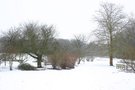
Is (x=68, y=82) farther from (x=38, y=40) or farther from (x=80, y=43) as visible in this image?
(x=80, y=43)

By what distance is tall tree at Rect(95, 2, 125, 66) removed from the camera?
3456cm

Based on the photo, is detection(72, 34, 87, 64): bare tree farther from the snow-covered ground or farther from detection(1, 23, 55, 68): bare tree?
the snow-covered ground

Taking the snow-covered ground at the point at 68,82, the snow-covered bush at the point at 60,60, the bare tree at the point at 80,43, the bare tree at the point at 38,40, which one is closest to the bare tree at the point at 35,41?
the bare tree at the point at 38,40

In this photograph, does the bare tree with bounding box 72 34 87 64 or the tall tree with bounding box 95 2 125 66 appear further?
the bare tree with bounding box 72 34 87 64

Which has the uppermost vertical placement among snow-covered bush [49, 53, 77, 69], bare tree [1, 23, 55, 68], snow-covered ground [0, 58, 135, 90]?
bare tree [1, 23, 55, 68]

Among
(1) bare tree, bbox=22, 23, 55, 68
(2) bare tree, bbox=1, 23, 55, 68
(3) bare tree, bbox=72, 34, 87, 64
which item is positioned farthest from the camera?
(3) bare tree, bbox=72, 34, 87, 64

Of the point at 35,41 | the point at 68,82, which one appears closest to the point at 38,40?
the point at 35,41

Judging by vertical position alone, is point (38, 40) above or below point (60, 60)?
above

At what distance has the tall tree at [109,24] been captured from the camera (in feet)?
113

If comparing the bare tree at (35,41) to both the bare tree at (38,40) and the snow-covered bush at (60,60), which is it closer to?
the bare tree at (38,40)

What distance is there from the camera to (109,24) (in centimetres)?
3472

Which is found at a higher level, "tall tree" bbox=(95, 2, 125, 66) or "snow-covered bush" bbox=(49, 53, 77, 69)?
"tall tree" bbox=(95, 2, 125, 66)

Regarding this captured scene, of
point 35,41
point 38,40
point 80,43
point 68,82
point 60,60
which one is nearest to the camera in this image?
point 68,82

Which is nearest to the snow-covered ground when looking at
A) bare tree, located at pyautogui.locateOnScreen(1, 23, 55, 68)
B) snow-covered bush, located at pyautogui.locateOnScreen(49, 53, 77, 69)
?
snow-covered bush, located at pyautogui.locateOnScreen(49, 53, 77, 69)
